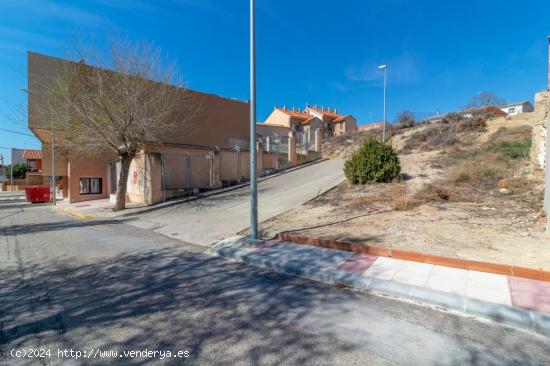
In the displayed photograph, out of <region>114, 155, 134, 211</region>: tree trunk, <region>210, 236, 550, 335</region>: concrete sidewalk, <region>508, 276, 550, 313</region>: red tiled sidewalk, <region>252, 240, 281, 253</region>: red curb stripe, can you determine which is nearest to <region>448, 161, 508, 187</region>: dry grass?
<region>508, 276, 550, 313</region>: red tiled sidewalk

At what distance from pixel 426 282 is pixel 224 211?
324 inches

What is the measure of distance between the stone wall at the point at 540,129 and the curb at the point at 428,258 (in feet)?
32.1

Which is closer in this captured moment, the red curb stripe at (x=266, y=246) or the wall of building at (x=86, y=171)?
the red curb stripe at (x=266, y=246)

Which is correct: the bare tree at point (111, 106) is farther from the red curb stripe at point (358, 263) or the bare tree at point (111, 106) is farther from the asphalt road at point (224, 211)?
the red curb stripe at point (358, 263)

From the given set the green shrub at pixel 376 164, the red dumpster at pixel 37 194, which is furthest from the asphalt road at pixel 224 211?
the red dumpster at pixel 37 194

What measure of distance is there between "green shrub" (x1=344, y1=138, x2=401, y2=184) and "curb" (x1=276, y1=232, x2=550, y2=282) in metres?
7.44

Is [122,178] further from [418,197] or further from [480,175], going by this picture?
[480,175]

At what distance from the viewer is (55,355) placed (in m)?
2.58

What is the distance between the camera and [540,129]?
11086 millimetres

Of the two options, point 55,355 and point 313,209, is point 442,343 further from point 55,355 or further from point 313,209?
point 313,209

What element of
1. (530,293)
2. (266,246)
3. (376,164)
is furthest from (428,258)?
(376,164)

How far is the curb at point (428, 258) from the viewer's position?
394 centimetres

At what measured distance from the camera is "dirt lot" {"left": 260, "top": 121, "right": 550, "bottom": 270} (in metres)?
5.15

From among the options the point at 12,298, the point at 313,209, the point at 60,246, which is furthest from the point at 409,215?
the point at 60,246
